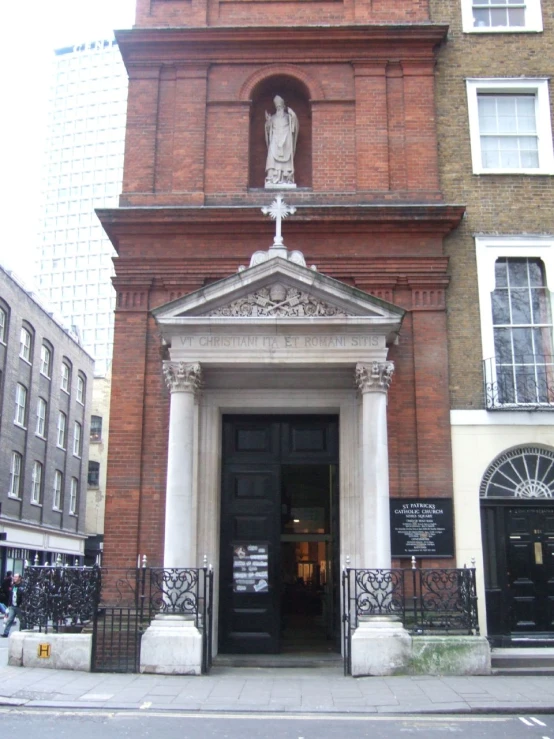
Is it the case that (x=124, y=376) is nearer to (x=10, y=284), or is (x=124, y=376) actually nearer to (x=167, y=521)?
(x=167, y=521)

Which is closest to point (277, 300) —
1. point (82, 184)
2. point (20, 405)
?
point (20, 405)

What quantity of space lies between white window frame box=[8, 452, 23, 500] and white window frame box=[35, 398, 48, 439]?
2461mm

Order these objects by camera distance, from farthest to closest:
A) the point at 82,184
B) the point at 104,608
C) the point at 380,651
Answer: the point at 82,184, the point at 104,608, the point at 380,651

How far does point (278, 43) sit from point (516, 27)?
4.97 metres

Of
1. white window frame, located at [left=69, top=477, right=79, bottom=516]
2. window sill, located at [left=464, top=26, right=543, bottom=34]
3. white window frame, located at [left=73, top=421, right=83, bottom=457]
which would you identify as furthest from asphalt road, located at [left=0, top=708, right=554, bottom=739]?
white window frame, located at [left=73, top=421, right=83, bottom=457]

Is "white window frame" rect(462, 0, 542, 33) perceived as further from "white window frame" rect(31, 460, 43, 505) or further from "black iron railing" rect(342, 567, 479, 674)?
"white window frame" rect(31, 460, 43, 505)

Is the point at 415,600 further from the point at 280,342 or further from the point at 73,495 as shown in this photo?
the point at 73,495

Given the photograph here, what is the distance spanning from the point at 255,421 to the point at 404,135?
638cm

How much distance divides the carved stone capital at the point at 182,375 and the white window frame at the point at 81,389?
36.7 meters

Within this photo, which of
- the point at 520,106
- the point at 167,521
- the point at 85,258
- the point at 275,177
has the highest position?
the point at 85,258

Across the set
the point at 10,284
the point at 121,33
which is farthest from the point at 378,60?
the point at 10,284

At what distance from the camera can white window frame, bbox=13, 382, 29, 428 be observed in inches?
1518

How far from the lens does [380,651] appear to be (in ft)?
39.1

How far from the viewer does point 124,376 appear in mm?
14805
